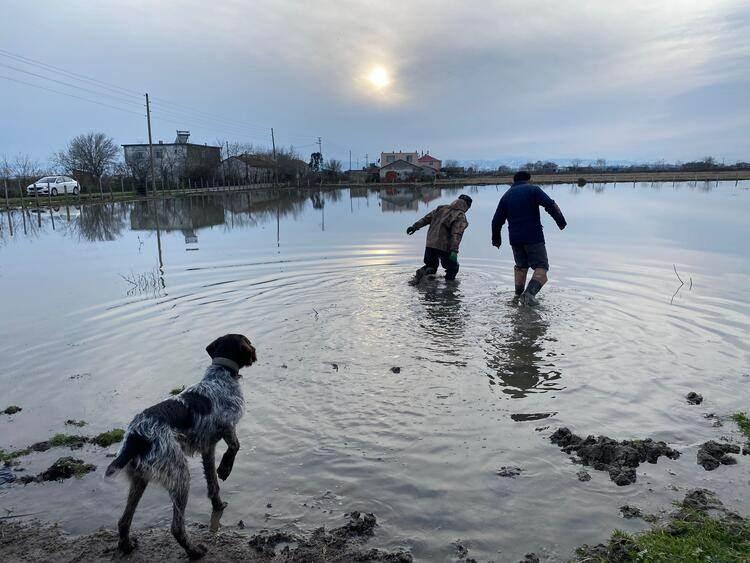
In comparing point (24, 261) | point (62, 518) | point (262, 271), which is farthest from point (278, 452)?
point (24, 261)

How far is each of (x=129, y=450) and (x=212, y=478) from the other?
2.87 feet

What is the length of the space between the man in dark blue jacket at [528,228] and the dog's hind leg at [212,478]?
Result: 24.0 feet

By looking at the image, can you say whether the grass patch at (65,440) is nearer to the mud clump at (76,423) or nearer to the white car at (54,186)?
the mud clump at (76,423)

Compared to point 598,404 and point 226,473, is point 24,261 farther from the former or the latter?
point 598,404

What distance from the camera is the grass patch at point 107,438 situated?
5.32m

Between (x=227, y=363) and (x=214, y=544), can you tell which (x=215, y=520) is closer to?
(x=214, y=544)

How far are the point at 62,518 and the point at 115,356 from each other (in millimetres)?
3908

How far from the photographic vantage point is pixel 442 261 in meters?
12.6

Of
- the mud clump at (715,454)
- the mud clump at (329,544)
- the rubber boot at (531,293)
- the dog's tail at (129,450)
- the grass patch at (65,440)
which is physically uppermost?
the dog's tail at (129,450)

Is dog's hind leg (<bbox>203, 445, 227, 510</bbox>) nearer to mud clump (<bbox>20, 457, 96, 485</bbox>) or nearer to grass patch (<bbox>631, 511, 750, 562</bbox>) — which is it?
mud clump (<bbox>20, 457, 96, 485</bbox>)

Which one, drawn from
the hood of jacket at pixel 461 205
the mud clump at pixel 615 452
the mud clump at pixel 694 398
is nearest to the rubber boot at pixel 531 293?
the hood of jacket at pixel 461 205

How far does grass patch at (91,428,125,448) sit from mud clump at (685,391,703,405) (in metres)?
6.08

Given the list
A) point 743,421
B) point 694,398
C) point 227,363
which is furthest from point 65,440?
point 743,421

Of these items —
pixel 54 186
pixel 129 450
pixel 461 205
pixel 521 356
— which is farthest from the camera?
pixel 54 186
